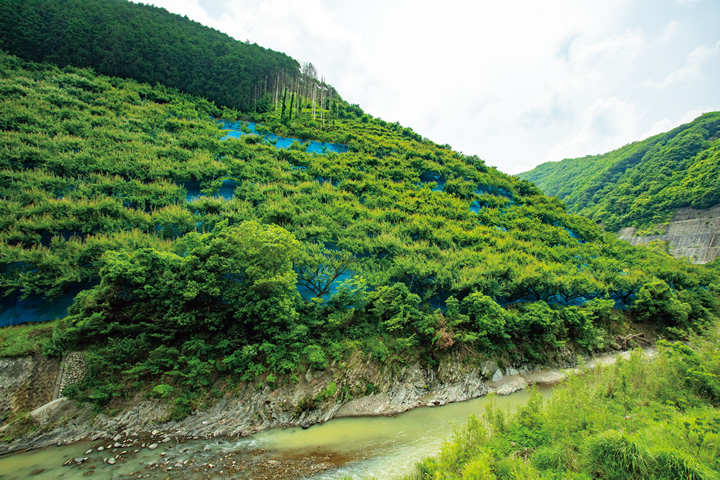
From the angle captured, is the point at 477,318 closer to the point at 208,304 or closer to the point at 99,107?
the point at 208,304

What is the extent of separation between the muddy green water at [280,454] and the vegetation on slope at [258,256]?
5.48ft

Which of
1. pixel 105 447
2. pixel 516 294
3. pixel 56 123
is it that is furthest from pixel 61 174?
pixel 516 294

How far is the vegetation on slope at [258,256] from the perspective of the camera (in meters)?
9.78

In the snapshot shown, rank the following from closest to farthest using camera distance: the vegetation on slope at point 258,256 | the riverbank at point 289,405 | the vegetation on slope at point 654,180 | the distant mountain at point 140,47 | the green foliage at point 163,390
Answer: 1. the riverbank at point 289,405
2. the green foliage at point 163,390
3. the vegetation on slope at point 258,256
4. the distant mountain at point 140,47
5. the vegetation on slope at point 654,180

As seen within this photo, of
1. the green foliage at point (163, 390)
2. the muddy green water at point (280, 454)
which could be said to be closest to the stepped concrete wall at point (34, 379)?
the muddy green water at point (280, 454)

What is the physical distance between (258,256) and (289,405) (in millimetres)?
5883

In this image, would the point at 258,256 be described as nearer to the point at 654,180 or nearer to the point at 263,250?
the point at 263,250

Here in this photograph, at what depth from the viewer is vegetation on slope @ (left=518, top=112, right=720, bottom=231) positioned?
118 ft

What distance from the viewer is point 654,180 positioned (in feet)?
139

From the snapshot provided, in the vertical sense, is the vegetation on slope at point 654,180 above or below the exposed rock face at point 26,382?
above

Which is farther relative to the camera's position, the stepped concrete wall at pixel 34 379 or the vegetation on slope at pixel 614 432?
the stepped concrete wall at pixel 34 379

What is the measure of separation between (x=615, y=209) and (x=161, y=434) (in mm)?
63859

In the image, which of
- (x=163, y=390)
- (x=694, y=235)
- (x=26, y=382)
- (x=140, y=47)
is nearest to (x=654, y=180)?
(x=694, y=235)

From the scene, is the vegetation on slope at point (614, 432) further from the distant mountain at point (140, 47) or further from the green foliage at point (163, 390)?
the distant mountain at point (140, 47)
